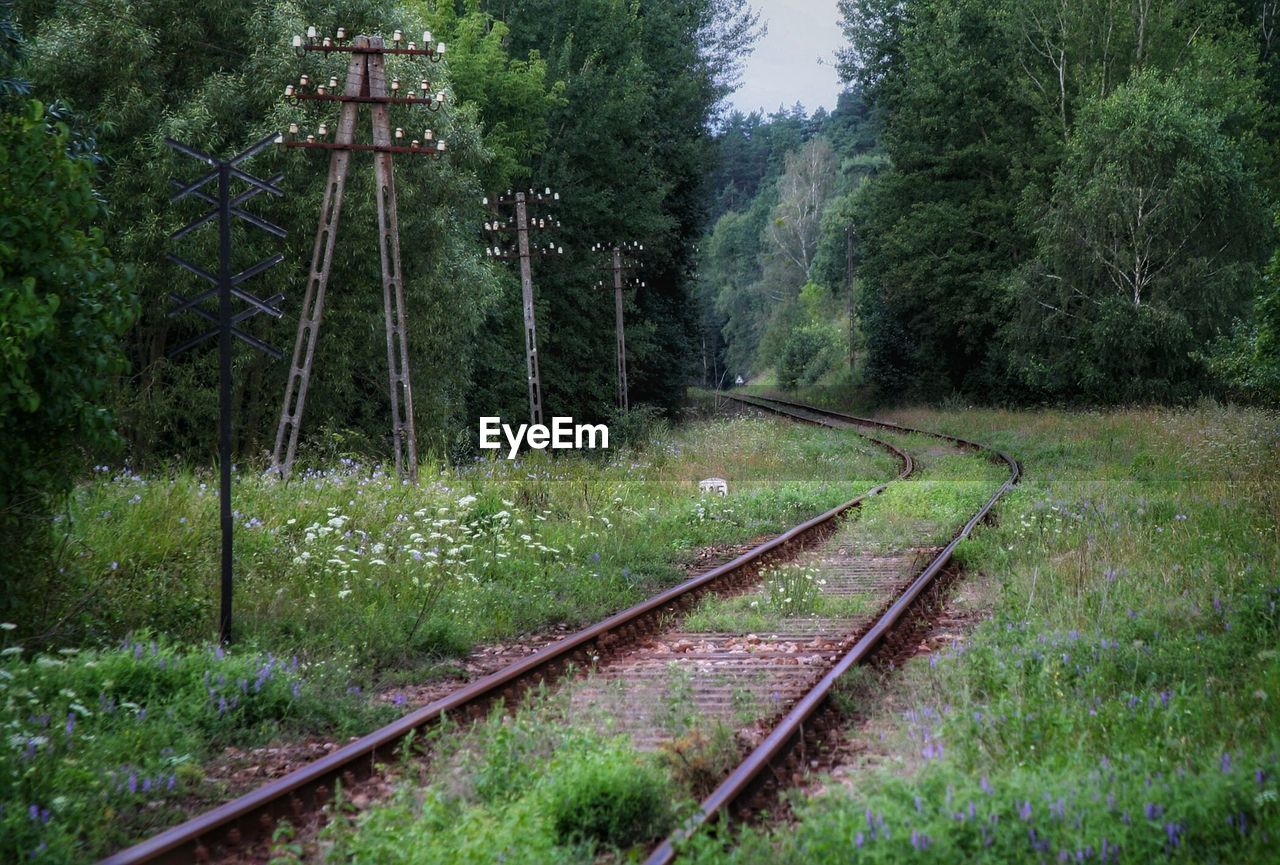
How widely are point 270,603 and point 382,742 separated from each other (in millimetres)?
3382

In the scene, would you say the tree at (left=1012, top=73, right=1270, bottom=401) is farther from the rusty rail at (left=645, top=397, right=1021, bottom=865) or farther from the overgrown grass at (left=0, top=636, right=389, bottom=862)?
the overgrown grass at (left=0, top=636, right=389, bottom=862)

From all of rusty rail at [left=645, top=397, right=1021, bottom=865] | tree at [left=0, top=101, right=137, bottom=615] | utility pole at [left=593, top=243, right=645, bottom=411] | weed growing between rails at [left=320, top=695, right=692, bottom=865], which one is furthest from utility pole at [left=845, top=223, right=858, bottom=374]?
weed growing between rails at [left=320, top=695, right=692, bottom=865]

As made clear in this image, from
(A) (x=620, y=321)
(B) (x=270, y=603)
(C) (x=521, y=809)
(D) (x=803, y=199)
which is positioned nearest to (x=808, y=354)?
(D) (x=803, y=199)

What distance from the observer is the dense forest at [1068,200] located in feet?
119

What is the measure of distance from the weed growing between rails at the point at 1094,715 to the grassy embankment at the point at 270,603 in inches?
128

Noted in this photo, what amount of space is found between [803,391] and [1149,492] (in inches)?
2171

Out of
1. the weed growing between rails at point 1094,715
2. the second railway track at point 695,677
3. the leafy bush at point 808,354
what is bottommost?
the second railway track at point 695,677

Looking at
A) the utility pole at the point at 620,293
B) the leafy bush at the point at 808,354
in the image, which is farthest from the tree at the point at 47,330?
the leafy bush at the point at 808,354

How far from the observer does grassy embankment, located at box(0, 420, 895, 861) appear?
6020 millimetres

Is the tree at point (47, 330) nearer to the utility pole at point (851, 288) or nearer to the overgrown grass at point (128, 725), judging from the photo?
the overgrown grass at point (128, 725)

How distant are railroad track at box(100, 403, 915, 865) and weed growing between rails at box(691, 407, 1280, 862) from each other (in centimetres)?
220

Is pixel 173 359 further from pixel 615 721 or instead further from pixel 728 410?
pixel 728 410

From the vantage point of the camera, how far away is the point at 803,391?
7081cm

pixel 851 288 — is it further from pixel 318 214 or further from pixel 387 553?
pixel 387 553
